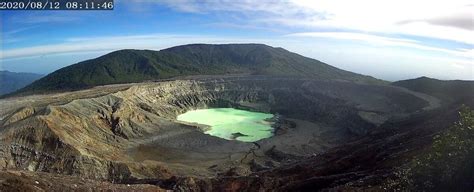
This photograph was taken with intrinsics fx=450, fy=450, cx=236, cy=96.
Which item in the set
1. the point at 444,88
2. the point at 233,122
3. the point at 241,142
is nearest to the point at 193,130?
the point at 241,142

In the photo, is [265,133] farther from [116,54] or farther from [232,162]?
[116,54]

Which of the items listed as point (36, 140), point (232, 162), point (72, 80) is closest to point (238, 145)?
point (232, 162)

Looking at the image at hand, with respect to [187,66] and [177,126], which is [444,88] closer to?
[177,126]

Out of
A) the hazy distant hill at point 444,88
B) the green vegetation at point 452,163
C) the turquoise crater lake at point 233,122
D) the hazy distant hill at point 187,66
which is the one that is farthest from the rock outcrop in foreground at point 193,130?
the hazy distant hill at point 187,66

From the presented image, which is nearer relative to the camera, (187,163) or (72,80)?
(187,163)

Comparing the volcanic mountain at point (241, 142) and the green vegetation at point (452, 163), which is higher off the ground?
the green vegetation at point (452, 163)

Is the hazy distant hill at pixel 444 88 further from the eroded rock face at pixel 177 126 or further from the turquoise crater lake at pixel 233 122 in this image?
the turquoise crater lake at pixel 233 122
